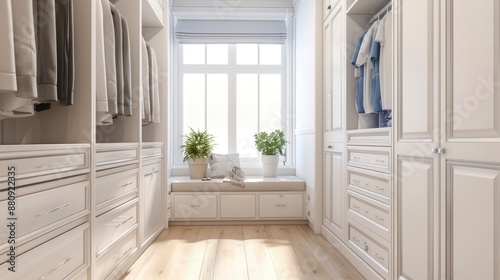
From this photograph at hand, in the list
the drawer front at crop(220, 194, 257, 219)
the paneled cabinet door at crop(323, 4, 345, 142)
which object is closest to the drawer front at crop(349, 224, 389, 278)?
the paneled cabinet door at crop(323, 4, 345, 142)

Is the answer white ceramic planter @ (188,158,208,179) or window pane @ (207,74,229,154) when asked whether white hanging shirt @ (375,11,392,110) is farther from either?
window pane @ (207,74,229,154)

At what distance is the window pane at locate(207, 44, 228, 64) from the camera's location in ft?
14.4

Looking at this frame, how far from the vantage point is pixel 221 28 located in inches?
169

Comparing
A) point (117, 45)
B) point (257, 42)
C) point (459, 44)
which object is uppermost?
point (257, 42)

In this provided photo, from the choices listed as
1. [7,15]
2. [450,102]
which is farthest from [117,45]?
[450,102]

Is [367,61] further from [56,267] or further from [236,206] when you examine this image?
[56,267]

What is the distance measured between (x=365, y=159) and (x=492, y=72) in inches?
46.9

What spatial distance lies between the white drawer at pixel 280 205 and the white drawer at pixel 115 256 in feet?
4.86

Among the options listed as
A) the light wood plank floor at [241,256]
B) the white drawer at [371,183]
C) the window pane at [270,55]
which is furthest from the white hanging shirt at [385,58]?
the window pane at [270,55]

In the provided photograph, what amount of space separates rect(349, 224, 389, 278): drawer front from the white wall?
2.69 feet

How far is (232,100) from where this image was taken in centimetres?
440

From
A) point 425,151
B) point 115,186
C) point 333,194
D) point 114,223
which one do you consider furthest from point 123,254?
point 425,151

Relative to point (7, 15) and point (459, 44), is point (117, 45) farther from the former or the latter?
point (459, 44)

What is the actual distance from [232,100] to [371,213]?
2.59 metres
